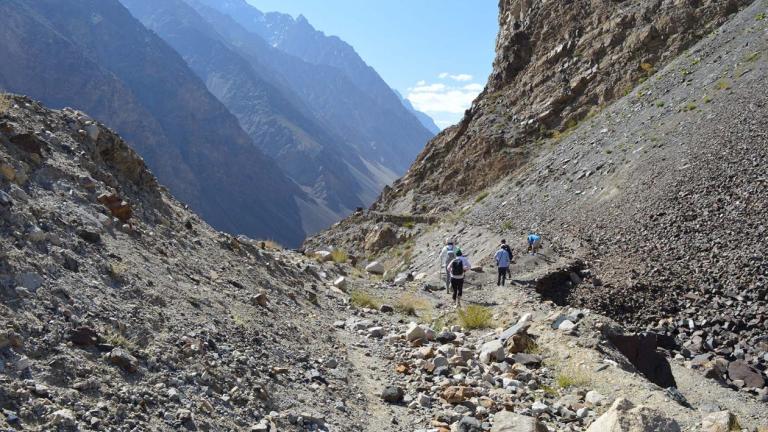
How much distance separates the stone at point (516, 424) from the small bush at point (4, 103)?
8.94 metres

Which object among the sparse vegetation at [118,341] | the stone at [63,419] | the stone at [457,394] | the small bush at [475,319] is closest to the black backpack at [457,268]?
the small bush at [475,319]

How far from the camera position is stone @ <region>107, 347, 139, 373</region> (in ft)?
18.5

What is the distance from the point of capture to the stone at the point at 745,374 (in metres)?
11.7

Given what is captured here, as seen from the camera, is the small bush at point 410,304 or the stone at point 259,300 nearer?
the stone at point 259,300

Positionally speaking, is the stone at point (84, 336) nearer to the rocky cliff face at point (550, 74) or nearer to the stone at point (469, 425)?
the stone at point (469, 425)

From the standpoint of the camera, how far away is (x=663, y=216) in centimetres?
1941

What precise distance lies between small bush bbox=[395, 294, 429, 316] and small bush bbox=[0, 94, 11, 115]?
9.52 m

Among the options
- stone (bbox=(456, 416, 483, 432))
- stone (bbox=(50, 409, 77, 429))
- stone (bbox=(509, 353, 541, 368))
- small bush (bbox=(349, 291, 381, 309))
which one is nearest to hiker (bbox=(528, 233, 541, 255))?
small bush (bbox=(349, 291, 381, 309))

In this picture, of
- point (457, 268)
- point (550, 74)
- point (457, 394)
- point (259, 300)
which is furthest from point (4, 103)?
point (550, 74)

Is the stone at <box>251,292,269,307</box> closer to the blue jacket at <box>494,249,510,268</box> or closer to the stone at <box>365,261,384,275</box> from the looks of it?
the blue jacket at <box>494,249,510,268</box>

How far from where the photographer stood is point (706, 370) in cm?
1213

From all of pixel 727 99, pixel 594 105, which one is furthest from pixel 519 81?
pixel 727 99

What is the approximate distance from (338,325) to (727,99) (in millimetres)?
20473

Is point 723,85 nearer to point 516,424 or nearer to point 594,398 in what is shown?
point 594,398
